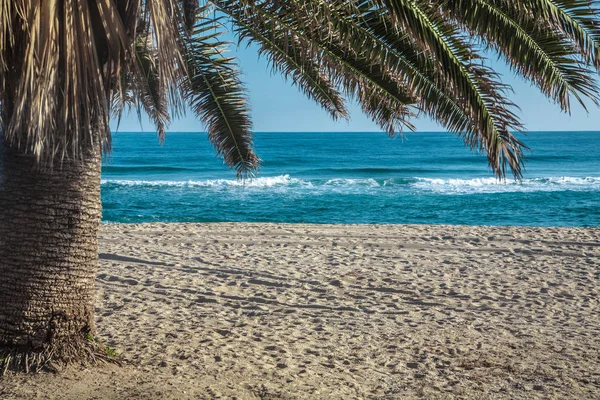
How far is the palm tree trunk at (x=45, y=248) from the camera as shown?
3.75 m

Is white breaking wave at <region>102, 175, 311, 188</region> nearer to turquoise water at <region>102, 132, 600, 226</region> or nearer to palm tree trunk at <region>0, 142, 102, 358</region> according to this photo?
turquoise water at <region>102, 132, 600, 226</region>

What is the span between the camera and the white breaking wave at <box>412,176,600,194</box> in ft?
85.8

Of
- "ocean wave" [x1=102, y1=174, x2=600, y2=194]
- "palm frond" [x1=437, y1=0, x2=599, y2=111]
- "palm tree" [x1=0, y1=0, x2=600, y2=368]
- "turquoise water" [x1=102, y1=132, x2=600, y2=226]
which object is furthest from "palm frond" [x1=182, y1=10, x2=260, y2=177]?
"ocean wave" [x1=102, y1=174, x2=600, y2=194]

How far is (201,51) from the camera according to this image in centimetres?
566

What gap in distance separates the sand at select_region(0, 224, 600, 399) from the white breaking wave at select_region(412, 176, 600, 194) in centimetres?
1609

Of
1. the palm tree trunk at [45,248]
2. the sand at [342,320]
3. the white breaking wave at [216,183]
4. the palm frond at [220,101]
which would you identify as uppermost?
the palm frond at [220,101]

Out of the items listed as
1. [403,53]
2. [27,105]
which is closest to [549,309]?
[403,53]

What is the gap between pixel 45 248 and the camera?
381 cm

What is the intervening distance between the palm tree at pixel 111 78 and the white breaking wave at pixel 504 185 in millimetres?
21133

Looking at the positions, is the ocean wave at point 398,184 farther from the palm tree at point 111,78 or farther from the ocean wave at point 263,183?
the palm tree at point 111,78

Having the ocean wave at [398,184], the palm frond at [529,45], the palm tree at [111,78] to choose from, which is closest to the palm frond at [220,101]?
the palm tree at [111,78]

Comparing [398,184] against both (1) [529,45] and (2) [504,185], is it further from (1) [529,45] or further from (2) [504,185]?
(1) [529,45]

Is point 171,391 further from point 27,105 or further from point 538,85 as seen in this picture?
point 538,85

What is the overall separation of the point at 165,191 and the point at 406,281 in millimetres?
19213
